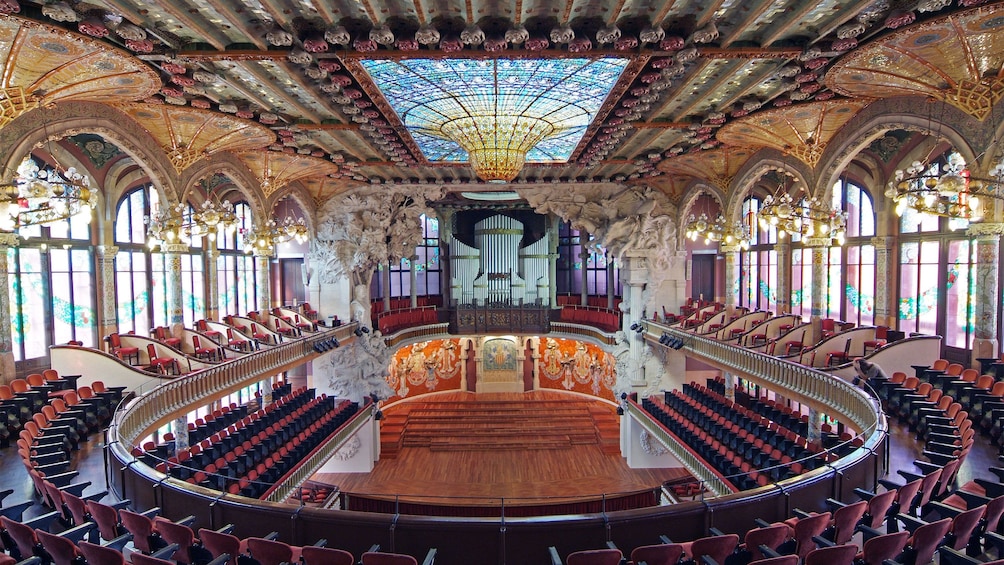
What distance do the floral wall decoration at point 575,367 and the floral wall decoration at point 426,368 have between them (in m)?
4.47

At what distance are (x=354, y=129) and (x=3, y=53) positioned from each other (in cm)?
615

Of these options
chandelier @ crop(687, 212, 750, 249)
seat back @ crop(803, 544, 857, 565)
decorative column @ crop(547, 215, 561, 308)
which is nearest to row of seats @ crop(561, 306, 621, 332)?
decorative column @ crop(547, 215, 561, 308)

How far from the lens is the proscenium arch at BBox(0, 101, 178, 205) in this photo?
895cm

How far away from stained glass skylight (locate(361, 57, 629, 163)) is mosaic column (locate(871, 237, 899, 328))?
443 inches

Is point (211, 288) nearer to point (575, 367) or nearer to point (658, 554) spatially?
point (575, 367)

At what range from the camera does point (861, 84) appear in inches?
365

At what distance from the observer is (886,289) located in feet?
55.9

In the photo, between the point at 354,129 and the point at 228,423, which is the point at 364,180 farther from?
the point at 228,423

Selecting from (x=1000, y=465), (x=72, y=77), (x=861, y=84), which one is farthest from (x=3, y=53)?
(x=1000, y=465)

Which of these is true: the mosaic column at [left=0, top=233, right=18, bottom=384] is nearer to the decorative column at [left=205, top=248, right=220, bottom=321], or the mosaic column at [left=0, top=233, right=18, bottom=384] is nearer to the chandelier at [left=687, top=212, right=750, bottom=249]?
the decorative column at [left=205, top=248, right=220, bottom=321]

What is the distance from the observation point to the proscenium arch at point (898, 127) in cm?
916

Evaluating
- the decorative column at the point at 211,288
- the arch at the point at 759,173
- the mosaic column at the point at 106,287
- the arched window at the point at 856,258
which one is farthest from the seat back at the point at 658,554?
the decorative column at the point at 211,288

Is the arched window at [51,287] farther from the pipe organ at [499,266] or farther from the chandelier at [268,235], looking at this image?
the pipe organ at [499,266]

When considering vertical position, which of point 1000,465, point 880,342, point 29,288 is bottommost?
point 1000,465
